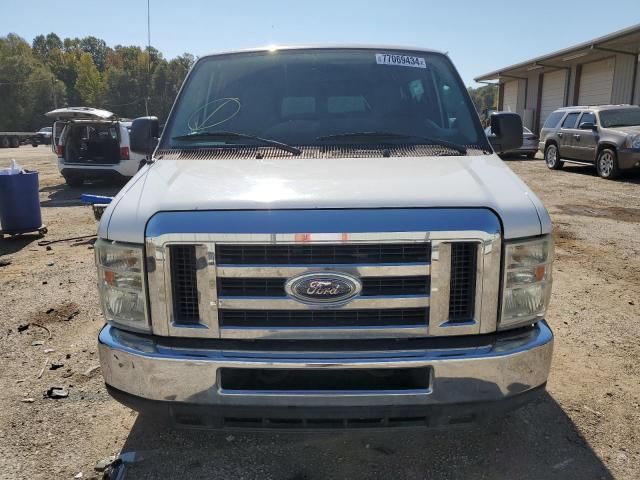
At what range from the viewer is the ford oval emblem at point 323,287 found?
226 cm

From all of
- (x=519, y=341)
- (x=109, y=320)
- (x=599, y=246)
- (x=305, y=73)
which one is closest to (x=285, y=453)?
(x=109, y=320)

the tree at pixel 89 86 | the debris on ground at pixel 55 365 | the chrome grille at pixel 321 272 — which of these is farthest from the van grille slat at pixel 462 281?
the tree at pixel 89 86

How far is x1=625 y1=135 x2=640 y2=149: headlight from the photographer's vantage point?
43.2ft

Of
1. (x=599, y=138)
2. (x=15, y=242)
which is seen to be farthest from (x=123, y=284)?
(x=599, y=138)

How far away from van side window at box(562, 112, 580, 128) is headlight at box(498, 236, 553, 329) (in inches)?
600

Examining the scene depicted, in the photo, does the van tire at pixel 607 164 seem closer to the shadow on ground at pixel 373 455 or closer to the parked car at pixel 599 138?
the parked car at pixel 599 138

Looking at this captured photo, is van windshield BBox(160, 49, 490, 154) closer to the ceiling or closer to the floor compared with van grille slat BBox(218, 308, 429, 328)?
closer to the ceiling

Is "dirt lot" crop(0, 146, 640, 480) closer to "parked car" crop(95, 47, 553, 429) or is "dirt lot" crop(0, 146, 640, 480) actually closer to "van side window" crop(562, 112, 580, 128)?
"parked car" crop(95, 47, 553, 429)

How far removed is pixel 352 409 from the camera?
2.26 meters

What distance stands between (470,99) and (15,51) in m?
97.7

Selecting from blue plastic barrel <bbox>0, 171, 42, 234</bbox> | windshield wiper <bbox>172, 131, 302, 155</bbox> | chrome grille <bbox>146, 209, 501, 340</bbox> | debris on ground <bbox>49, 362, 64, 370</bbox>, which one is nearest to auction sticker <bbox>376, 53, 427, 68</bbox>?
windshield wiper <bbox>172, 131, 302, 155</bbox>

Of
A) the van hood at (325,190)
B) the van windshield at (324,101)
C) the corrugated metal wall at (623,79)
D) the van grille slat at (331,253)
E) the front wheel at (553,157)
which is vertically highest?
the corrugated metal wall at (623,79)

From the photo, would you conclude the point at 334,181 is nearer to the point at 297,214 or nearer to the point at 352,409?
the point at 297,214

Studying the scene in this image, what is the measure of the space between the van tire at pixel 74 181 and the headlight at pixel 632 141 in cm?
1385
